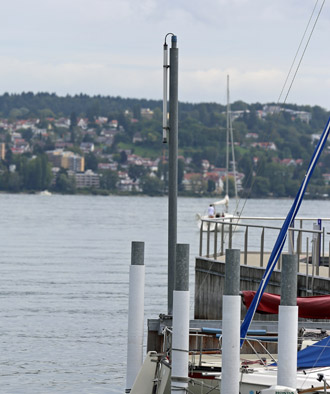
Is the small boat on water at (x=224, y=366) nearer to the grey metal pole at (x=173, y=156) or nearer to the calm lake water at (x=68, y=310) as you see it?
the grey metal pole at (x=173, y=156)

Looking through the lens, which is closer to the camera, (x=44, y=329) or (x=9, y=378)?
(x=9, y=378)

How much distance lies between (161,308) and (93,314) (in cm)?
251

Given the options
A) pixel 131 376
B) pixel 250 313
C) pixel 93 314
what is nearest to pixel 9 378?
pixel 131 376

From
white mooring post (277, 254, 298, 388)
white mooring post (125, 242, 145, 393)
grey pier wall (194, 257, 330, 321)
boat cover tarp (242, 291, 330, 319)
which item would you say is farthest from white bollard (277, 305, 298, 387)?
grey pier wall (194, 257, 330, 321)

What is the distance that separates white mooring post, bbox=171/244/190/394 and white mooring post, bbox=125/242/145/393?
1.56 m

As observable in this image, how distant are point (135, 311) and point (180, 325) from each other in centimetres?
177

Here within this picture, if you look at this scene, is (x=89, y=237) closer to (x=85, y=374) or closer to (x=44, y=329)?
(x=44, y=329)

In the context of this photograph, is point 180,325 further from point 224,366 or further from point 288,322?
point 288,322

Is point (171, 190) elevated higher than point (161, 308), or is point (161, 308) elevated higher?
point (171, 190)

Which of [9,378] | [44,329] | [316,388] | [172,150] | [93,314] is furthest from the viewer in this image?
[93,314]

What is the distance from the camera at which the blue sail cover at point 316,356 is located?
1251 cm

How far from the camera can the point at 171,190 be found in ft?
49.6

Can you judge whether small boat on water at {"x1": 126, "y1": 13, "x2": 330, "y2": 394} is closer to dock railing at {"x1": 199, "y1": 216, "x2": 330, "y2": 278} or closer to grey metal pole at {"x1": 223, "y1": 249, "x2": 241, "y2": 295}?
grey metal pole at {"x1": 223, "y1": 249, "x2": 241, "y2": 295}

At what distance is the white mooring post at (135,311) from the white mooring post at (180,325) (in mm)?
1558
